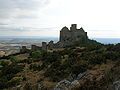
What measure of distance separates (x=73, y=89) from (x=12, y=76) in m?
10.2

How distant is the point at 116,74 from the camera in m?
17.3

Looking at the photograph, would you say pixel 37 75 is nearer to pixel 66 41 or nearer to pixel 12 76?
pixel 12 76

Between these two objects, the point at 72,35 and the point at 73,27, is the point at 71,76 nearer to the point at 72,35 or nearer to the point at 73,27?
the point at 72,35

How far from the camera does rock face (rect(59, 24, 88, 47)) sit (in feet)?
186

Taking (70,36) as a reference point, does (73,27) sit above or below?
above

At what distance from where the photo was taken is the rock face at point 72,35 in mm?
56625

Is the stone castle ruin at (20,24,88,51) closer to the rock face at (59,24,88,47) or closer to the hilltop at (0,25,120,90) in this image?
the rock face at (59,24,88,47)

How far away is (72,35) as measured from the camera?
57.4 metres

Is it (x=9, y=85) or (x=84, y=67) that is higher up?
(x=84, y=67)

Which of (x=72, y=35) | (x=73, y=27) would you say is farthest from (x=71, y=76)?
(x=73, y=27)

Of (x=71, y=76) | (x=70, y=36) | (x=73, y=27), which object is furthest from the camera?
(x=70, y=36)

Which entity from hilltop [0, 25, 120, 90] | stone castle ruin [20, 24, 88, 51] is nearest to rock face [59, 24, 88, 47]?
stone castle ruin [20, 24, 88, 51]

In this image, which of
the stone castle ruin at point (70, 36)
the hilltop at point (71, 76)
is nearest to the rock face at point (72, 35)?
the stone castle ruin at point (70, 36)

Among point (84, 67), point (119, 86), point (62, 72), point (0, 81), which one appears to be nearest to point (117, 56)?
point (84, 67)
